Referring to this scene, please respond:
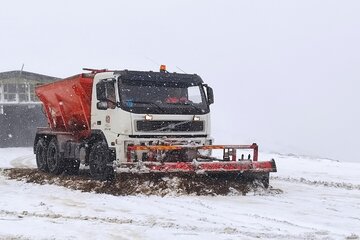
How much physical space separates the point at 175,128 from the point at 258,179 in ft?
6.70

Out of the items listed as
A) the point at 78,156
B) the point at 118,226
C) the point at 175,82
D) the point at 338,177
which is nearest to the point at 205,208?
the point at 118,226

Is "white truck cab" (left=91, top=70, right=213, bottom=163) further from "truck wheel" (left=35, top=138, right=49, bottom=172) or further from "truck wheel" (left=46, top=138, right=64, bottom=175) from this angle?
"truck wheel" (left=35, top=138, right=49, bottom=172)

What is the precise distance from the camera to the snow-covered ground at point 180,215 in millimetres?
6109

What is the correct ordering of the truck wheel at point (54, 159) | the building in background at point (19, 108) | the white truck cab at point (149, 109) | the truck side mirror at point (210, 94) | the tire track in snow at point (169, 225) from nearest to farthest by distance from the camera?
the tire track in snow at point (169, 225)
the white truck cab at point (149, 109)
the truck side mirror at point (210, 94)
the truck wheel at point (54, 159)
the building in background at point (19, 108)

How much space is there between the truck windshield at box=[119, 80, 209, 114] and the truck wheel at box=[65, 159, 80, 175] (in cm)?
400

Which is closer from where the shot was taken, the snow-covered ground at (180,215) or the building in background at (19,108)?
the snow-covered ground at (180,215)

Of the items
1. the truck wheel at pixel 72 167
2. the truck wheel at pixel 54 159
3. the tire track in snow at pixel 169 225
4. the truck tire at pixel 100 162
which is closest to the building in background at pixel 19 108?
the truck wheel at pixel 54 159

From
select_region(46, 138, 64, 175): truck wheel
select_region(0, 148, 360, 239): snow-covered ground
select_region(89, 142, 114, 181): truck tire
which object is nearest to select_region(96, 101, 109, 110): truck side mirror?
select_region(89, 142, 114, 181): truck tire

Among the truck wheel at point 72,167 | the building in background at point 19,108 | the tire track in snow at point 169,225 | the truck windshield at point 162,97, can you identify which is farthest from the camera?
the building in background at point 19,108

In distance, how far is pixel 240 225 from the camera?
676cm

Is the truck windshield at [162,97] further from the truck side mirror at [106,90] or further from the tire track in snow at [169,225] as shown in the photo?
the tire track in snow at [169,225]

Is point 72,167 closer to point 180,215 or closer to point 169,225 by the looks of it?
point 180,215

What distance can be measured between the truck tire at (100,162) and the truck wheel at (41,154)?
11.8 ft

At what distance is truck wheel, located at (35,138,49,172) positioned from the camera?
591 inches
